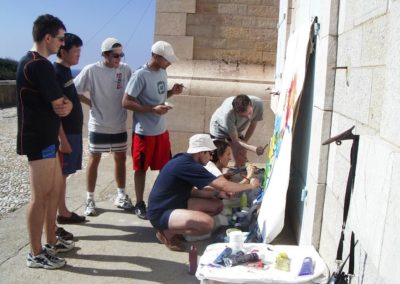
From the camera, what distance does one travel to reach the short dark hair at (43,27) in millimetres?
3172

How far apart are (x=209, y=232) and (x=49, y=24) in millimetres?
2091

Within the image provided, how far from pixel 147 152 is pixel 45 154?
150 cm

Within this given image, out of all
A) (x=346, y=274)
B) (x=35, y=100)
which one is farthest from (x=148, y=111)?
(x=346, y=274)

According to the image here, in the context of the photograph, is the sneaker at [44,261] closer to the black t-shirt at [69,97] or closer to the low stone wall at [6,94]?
the black t-shirt at [69,97]

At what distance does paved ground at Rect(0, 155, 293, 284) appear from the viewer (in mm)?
3318

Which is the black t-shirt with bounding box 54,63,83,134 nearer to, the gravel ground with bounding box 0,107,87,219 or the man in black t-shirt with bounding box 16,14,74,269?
the man in black t-shirt with bounding box 16,14,74,269

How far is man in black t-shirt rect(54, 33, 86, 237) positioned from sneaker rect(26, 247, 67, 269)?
47cm

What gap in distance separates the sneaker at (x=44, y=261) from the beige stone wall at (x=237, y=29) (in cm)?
483

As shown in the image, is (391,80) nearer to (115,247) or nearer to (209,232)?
(209,232)

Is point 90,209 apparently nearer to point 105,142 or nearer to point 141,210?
point 141,210

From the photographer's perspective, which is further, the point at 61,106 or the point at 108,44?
the point at 108,44

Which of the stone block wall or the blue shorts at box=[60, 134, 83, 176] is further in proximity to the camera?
the blue shorts at box=[60, 134, 83, 176]

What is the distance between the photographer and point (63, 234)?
3916 millimetres

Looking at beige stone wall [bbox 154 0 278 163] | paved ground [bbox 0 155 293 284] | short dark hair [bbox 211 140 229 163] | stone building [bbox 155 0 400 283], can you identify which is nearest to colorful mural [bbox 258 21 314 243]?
stone building [bbox 155 0 400 283]
